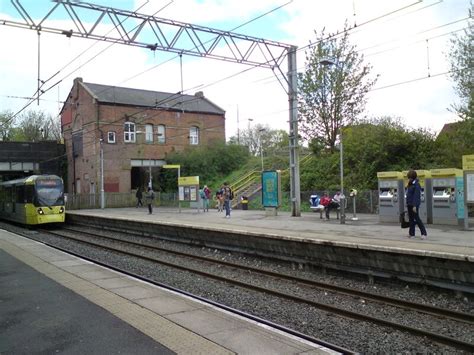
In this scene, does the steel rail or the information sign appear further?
the information sign

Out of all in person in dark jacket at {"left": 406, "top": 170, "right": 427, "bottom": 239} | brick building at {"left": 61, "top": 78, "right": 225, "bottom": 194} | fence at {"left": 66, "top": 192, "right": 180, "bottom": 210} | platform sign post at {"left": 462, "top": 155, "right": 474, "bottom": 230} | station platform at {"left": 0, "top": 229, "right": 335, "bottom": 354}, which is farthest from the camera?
brick building at {"left": 61, "top": 78, "right": 225, "bottom": 194}

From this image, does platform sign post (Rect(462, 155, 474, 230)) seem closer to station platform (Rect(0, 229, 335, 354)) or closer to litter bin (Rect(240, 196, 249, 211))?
A: station platform (Rect(0, 229, 335, 354))

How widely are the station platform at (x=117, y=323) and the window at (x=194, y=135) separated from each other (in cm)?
4175

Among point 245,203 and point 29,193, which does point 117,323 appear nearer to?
point 245,203

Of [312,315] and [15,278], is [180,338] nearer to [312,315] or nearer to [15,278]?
[312,315]

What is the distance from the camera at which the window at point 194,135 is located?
169ft

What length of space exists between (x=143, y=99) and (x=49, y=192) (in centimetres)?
2422

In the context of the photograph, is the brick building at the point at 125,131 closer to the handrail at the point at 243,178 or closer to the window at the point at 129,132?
the window at the point at 129,132

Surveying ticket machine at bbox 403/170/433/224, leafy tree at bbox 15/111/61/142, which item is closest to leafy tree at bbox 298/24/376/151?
ticket machine at bbox 403/170/433/224

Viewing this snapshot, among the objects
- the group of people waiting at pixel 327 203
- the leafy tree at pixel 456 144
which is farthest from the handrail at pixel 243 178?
the leafy tree at pixel 456 144

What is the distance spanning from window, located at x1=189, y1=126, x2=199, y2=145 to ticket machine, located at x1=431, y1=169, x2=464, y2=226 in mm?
37658

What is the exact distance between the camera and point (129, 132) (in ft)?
155

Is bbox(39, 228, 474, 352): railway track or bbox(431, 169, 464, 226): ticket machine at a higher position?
bbox(431, 169, 464, 226): ticket machine

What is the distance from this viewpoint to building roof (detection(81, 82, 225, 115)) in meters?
46.9
